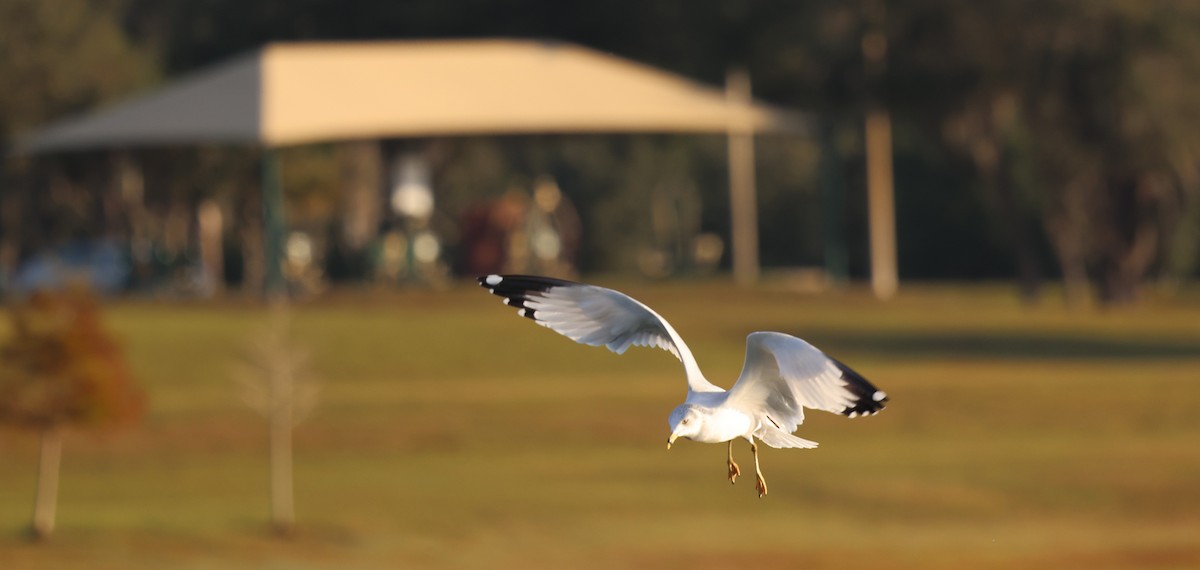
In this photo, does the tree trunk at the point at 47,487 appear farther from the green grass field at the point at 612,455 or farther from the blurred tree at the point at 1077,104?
the blurred tree at the point at 1077,104

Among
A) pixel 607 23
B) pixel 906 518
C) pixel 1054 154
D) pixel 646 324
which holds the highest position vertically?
pixel 607 23

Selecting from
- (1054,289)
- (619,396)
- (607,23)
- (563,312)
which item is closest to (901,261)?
(1054,289)

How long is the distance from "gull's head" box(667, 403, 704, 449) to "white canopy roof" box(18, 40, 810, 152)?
174 feet

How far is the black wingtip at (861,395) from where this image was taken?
190 inches

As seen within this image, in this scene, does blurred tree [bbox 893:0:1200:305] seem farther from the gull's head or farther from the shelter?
the gull's head

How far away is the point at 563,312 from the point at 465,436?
44.1 metres

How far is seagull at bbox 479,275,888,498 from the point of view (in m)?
4.57

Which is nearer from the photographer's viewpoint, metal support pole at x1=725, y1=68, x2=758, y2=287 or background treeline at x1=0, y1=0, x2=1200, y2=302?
metal support pole at x1=725, y1=68, x2=758, y2=287

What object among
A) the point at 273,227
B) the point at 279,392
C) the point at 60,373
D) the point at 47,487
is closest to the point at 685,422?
the point at 60,373

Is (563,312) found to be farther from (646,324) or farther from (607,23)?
(607,23)

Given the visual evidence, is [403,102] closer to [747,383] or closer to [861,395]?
[747,383]

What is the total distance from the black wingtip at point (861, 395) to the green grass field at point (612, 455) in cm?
3513

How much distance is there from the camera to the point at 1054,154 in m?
66.8

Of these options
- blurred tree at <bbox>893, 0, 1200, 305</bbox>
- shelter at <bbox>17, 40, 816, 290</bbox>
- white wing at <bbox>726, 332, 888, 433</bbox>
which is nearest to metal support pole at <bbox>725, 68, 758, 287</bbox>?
shelter at <bbox>17, 40, 816, 290</bbox>
